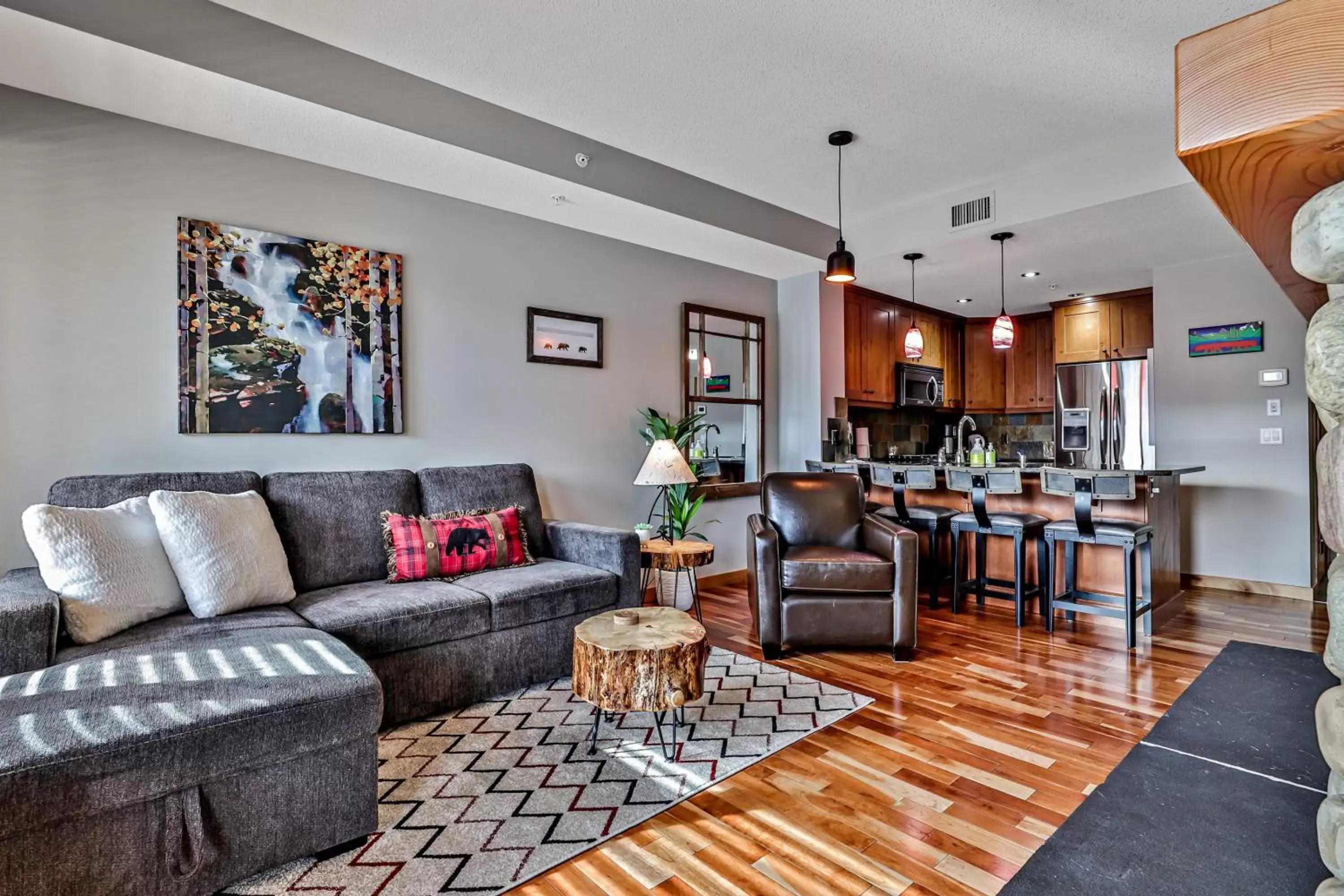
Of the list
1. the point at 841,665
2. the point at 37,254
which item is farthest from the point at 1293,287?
the point at 37,254

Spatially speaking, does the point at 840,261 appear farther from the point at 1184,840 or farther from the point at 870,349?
the point at 1184,840

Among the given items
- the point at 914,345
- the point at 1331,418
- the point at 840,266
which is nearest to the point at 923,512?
the point at 914,345

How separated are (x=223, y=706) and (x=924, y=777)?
203cm

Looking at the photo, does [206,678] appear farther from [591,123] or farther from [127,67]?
[591,123]

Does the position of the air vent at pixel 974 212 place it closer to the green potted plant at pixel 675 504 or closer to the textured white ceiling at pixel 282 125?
the textured white ceiling at pixel 282 125

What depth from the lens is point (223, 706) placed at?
165cm

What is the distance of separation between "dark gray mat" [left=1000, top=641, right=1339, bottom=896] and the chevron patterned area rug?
1.18 m

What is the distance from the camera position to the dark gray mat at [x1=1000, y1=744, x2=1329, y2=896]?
1.05m

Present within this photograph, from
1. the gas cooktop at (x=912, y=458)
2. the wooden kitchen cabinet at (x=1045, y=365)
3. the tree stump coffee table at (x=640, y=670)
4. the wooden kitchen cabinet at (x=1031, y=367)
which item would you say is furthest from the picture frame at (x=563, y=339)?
the wooden kitchen cabinet at (x=1045, y=365)

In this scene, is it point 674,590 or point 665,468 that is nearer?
point 665,468

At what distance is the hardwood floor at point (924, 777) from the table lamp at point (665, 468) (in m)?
0.95

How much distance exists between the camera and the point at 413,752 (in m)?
2.40

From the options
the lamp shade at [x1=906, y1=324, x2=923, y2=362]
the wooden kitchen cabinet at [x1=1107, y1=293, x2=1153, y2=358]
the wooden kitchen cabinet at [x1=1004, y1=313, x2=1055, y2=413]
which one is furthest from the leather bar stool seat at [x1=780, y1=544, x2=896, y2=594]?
the wooden kitchen cabinet at [x1=1004, y1=313, x2=1055, y2=413]

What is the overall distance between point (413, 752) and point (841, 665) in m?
1.94
